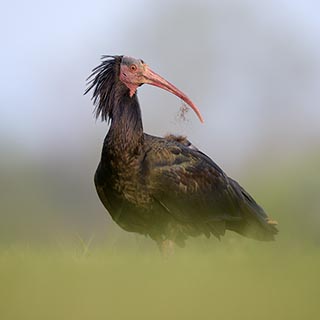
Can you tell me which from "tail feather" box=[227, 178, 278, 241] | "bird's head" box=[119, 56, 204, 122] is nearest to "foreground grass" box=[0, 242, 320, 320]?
"tail feather" box=[227, 178, 278, 241]

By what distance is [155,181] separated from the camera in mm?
8406

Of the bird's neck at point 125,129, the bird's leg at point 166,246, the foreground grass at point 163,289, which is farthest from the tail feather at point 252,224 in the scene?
the foreground grass at point 163,289

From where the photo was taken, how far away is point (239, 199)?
931 cm

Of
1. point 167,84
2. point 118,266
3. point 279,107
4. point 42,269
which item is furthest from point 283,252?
point 279,107

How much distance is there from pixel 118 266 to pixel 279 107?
3090 cm

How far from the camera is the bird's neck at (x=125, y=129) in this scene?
8.53m

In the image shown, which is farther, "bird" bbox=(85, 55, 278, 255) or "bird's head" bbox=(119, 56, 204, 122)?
"bird's head" bbox=(119, 56, 204, 122)

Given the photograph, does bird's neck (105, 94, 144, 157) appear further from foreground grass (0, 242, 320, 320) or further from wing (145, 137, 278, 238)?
foreground grass (0, 242, 320, 320)

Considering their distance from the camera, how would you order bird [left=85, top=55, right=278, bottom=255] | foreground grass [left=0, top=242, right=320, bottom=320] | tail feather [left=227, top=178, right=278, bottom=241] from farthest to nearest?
tail feather [left=227, top=178, right=278, bottom=241] → bird [left=85, top=55, right=278, bottom=255] → foreground grass [left=0, top=242, right=320, bottom=320]

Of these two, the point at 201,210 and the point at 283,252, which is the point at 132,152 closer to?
the point at 201,210

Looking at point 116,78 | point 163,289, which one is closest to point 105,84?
point 116,78

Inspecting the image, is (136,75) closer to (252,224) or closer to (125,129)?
(125,129)

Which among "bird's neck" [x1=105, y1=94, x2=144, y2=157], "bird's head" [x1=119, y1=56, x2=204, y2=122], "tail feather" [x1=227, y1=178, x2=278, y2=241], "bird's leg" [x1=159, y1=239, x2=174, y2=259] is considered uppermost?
"bird's head" [x1=119, y1=56, x2=204, y2=122]

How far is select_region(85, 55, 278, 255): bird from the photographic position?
840 cm
